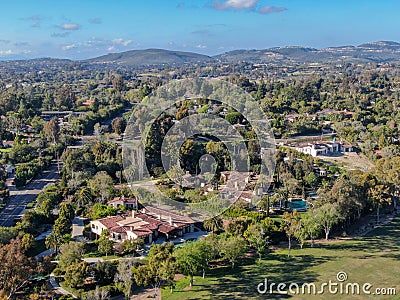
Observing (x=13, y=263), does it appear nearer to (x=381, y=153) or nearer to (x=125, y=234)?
(x=125, y=234)

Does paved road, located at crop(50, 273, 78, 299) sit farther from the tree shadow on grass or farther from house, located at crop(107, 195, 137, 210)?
house, located at crop(107, 195, 137, 210)

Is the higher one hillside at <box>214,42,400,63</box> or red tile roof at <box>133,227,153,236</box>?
hillside at <box>214,42,400,63</box>

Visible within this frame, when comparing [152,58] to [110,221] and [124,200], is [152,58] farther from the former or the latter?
[110,221]

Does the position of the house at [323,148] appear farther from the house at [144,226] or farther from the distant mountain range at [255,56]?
the distant mountain range at [255,56]

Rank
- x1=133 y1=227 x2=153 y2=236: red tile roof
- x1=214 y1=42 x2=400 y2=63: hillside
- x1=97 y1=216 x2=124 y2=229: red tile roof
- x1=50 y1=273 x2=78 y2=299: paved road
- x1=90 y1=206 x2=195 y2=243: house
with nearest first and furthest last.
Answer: x1=50 y1=273 x2=78 y2=299: paved road → x1=133 y1=227 x2=153 y2=236: red tile roof → x1=90 y1=206 x2=195 y2=243: house → x1=97 y1=216 x2=124 y2=229: red tile roof → x1=214 y1=42 x2=400 y2=63: hillside

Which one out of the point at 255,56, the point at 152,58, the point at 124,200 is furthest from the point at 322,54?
the point at 124,200

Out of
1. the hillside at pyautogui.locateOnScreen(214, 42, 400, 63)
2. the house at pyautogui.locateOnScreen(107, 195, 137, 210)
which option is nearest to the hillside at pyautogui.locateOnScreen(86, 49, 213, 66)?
the hillside at pyautogui.locateOnScreen(214, 42, 400, 63)

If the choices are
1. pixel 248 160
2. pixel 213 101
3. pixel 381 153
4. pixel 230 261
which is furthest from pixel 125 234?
pixel 213 101

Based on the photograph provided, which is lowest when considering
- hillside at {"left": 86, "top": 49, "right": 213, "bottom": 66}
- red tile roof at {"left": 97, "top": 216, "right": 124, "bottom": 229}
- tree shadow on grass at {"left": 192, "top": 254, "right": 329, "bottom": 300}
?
tree shadow on grass at {"left": 192, "top": 254, "right": 329, "bottom": 300}
